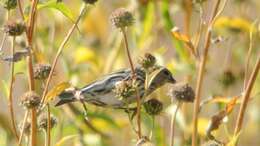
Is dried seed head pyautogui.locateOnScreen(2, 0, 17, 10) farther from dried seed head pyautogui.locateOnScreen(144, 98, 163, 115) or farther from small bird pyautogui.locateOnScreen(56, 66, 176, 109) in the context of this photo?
dried seed head pyautogui.locateOnScreen(144, 98, 163, 115)

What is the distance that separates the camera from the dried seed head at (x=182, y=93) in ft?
5.92

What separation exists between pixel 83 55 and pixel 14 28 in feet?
4.59

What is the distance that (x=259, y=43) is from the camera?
3365mm

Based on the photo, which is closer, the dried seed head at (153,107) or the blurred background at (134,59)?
the dried seed head at (153,107)

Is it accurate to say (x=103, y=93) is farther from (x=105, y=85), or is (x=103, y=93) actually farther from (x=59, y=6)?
(x=59, y=6)

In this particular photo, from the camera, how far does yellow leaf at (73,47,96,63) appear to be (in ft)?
10.1

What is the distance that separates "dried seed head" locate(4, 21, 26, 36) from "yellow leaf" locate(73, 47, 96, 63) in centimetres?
135

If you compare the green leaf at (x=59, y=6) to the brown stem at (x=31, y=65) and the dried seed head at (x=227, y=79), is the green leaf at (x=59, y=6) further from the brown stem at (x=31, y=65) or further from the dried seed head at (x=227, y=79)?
the dried seed head at (x=227, y=79)

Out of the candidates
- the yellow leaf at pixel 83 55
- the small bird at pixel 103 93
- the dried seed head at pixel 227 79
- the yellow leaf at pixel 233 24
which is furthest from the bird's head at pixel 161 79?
the yellow leaf at pixel 83 55

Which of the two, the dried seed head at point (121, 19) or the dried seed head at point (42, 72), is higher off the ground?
the dried seed head at point (121, 19)

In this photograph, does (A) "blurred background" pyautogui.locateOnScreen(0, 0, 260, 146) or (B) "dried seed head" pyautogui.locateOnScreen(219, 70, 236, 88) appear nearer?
(A) "blurred background" pyautogui.locateOnScreen(0, 0, 260, 146)

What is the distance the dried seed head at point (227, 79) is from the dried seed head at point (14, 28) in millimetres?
1238

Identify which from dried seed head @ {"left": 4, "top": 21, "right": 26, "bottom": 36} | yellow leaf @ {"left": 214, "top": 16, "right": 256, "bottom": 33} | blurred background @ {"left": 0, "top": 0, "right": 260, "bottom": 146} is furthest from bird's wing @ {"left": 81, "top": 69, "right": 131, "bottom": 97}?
yellow leaf @ {"left": 214, "top": 16, "right": 256, "bottom": 33}

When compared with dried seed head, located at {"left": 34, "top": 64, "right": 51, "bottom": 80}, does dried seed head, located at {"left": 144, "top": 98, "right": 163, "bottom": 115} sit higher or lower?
lower
